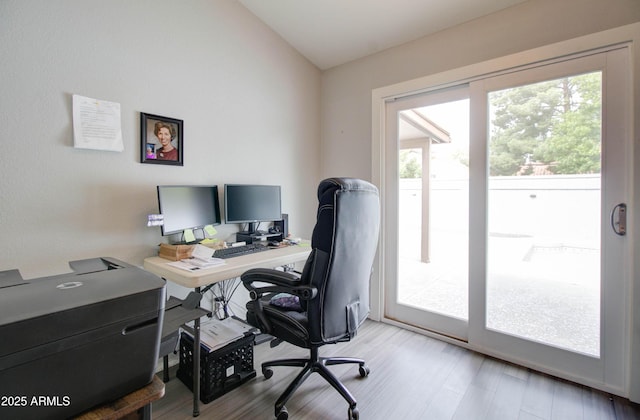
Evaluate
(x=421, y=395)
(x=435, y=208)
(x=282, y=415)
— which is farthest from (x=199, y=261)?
(x=435, y=208)

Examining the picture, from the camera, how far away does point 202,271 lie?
1.63 meters

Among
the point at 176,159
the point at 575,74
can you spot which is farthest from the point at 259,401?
the point at 575,74

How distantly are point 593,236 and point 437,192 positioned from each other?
3.40ft

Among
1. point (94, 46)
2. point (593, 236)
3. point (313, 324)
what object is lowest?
point (313, 324)

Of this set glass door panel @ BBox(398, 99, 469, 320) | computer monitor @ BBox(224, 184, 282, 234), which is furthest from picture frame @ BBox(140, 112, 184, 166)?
glass door panel @ BBox(398, 99, 469, 320)

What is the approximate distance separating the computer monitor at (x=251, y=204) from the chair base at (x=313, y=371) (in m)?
1.07

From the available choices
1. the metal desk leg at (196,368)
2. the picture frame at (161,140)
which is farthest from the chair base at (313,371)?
the picture frame at (161,140)

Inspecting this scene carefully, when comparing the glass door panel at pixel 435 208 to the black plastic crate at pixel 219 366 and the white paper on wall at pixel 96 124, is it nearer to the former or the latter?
→ the black plastic crate at pixel 219 366

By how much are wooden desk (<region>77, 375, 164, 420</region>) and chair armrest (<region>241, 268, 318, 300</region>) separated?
759 mm

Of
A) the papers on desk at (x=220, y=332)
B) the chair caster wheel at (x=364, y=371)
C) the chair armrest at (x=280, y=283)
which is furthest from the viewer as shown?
the chair caster wheel at (x=364, y=371)

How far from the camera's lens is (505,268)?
220 cm

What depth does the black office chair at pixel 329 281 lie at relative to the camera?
1.46 m

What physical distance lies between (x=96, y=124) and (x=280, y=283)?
56.3 inches

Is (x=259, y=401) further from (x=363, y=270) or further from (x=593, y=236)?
(x=593, y=236)
